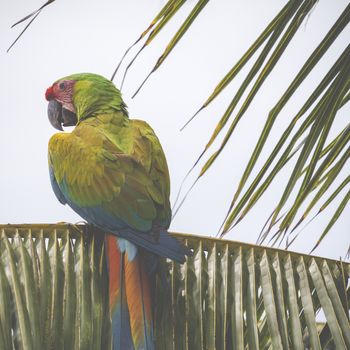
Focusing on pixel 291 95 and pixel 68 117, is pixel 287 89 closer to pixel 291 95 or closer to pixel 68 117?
pixel 291 95

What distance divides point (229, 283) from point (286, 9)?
772mm

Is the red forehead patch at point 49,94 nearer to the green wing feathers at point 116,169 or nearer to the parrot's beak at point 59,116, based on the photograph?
the parrot's beak at point 59,116

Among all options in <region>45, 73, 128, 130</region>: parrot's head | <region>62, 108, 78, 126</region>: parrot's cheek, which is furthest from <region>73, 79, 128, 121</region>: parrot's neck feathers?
<region>62, 108, 78, 126</region>: parrot's cheek

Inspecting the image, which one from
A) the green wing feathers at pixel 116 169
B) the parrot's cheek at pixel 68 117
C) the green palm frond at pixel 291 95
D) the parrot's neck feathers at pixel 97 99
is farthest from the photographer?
the parrot's cheek at pixel 68 117

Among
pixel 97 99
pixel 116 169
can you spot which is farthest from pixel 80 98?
pixel 116 169

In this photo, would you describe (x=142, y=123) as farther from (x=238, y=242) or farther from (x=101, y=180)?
(x=238, y=242)

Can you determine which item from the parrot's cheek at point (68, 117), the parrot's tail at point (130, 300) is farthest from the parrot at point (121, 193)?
the parrot's cheek at point (68, 117)

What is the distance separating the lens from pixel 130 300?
1.67 meters

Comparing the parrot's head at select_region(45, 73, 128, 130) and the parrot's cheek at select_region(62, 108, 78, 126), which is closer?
the parrot's head at select_region(45, 73, 128, 130)

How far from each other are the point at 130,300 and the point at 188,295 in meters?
0.17

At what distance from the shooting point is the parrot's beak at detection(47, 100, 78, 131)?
10.4ft

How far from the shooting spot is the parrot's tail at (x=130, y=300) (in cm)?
158

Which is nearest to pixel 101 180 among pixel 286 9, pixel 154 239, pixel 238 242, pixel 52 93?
pixel 154 239

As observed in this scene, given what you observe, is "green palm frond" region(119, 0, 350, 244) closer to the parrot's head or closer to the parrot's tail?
the parrot's tail
